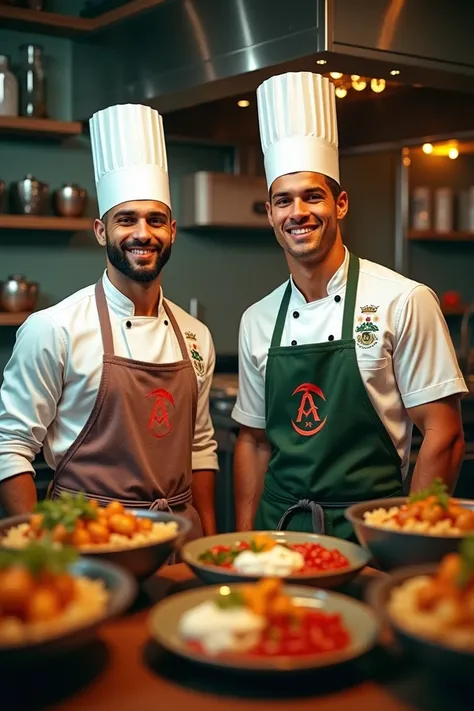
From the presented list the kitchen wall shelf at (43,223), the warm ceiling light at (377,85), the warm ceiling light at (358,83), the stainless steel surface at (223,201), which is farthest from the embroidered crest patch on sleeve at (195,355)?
the stainless steel surface at (223,201)

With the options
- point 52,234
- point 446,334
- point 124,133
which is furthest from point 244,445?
point 52,234

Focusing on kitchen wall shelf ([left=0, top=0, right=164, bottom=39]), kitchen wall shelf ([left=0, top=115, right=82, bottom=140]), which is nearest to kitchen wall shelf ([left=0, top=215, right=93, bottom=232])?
kitchen wall shelf ([left=0, top=115, right=82, bottom=140])

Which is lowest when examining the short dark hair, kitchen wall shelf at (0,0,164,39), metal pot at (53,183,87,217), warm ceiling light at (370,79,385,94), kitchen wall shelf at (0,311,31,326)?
kitchen wall shelf at (0,311,31,326)

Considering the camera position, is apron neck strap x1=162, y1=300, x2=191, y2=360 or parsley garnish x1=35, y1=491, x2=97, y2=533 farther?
apron neck strap x1=162, y1=300, x2=191, y2=360

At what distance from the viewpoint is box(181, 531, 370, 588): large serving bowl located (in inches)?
62.1

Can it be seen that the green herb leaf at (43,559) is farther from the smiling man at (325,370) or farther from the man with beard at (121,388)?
the smiling man at (325,370)

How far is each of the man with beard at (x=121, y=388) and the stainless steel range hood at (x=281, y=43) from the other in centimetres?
65

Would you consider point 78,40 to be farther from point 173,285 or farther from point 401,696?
point 401,696

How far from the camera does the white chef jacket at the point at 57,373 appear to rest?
2.38 meters

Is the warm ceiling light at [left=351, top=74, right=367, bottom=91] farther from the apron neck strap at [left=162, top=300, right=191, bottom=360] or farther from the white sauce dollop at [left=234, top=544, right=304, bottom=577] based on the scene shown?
the white sauce dollop at [left=234, top=544, right=304, bottom=577]

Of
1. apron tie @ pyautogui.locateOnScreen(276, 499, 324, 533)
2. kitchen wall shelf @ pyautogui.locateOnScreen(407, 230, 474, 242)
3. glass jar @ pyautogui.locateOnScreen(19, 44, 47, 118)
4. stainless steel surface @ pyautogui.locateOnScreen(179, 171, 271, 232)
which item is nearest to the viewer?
apron tie @ pyautogui.locateOnScreen(276, 499, 324, 533)

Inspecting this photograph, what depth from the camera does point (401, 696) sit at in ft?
4.19

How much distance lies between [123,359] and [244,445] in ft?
1.43

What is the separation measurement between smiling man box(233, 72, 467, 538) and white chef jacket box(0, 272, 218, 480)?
0.33 meters
